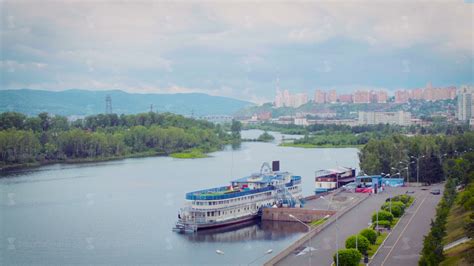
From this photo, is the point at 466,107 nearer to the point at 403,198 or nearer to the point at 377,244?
the point at 403,198

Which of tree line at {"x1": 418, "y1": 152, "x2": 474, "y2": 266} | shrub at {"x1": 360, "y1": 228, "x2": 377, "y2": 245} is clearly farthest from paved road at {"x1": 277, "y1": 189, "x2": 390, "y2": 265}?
tree line at {"x1": 418, "y1": 152, "x2": 474, "y2": 266}

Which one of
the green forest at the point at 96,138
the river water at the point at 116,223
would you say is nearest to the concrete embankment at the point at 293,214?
the river water at the point at 116,223

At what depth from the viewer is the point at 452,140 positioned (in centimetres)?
2919

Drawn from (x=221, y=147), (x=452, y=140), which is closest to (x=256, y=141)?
(x=221, y=147)

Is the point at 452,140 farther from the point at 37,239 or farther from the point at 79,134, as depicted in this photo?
the point at 79,134

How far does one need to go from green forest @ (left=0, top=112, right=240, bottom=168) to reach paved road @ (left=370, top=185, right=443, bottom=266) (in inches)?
913

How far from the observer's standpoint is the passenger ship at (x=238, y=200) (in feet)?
60.1

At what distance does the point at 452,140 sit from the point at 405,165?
13.3 feet

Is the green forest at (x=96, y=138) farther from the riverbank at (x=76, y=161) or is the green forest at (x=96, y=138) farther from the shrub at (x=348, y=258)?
the shrub at (x=348, y=258)

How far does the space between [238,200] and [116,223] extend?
11.4 feet

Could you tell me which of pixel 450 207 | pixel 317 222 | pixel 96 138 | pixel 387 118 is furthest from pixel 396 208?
pixel 387 118

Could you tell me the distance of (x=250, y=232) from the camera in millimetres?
18078

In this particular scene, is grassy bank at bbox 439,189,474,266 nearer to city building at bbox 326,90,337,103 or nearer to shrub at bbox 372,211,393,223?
shrub at bbox 372,211,393,223

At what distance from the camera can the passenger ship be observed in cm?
1831
